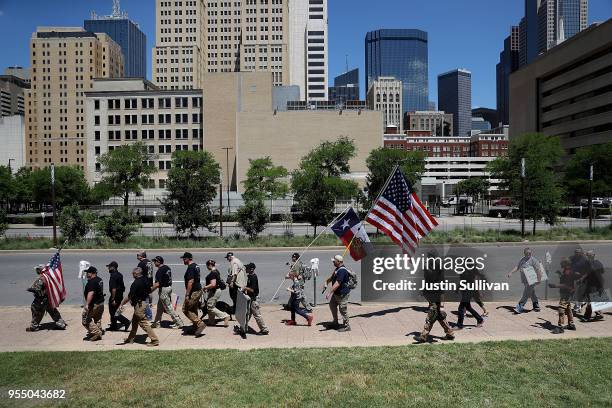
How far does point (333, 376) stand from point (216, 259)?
17.2m

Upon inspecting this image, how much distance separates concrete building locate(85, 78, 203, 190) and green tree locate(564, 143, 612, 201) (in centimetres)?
6767

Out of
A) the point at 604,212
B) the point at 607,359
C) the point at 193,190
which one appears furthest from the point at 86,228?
the point at 604,212

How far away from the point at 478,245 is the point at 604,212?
4362cm

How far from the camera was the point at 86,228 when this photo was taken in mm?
30859

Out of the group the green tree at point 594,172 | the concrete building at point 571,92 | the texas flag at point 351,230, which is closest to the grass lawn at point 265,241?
the texas flag at point 351,230

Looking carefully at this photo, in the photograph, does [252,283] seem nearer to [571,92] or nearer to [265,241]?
[265,241]

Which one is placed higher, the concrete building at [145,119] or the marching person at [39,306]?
the concrete building at [145,119]

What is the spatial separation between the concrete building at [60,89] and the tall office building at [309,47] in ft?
212

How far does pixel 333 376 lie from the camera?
875cm

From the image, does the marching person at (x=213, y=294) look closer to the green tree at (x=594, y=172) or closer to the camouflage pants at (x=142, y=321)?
the camouflage pants at (x=142, y=321)

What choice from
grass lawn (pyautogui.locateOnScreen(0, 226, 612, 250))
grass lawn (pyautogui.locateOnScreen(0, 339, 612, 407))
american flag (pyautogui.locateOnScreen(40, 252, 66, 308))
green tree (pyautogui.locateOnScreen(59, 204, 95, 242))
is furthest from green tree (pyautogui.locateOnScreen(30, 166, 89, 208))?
grass lawn (pyautogui.locateOnScreen(0, 339, 612, 407))

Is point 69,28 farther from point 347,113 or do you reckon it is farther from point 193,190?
point 193,190

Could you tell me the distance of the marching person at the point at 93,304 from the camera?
1091 centimetres

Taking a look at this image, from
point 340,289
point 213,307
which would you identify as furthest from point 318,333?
point 213,307
